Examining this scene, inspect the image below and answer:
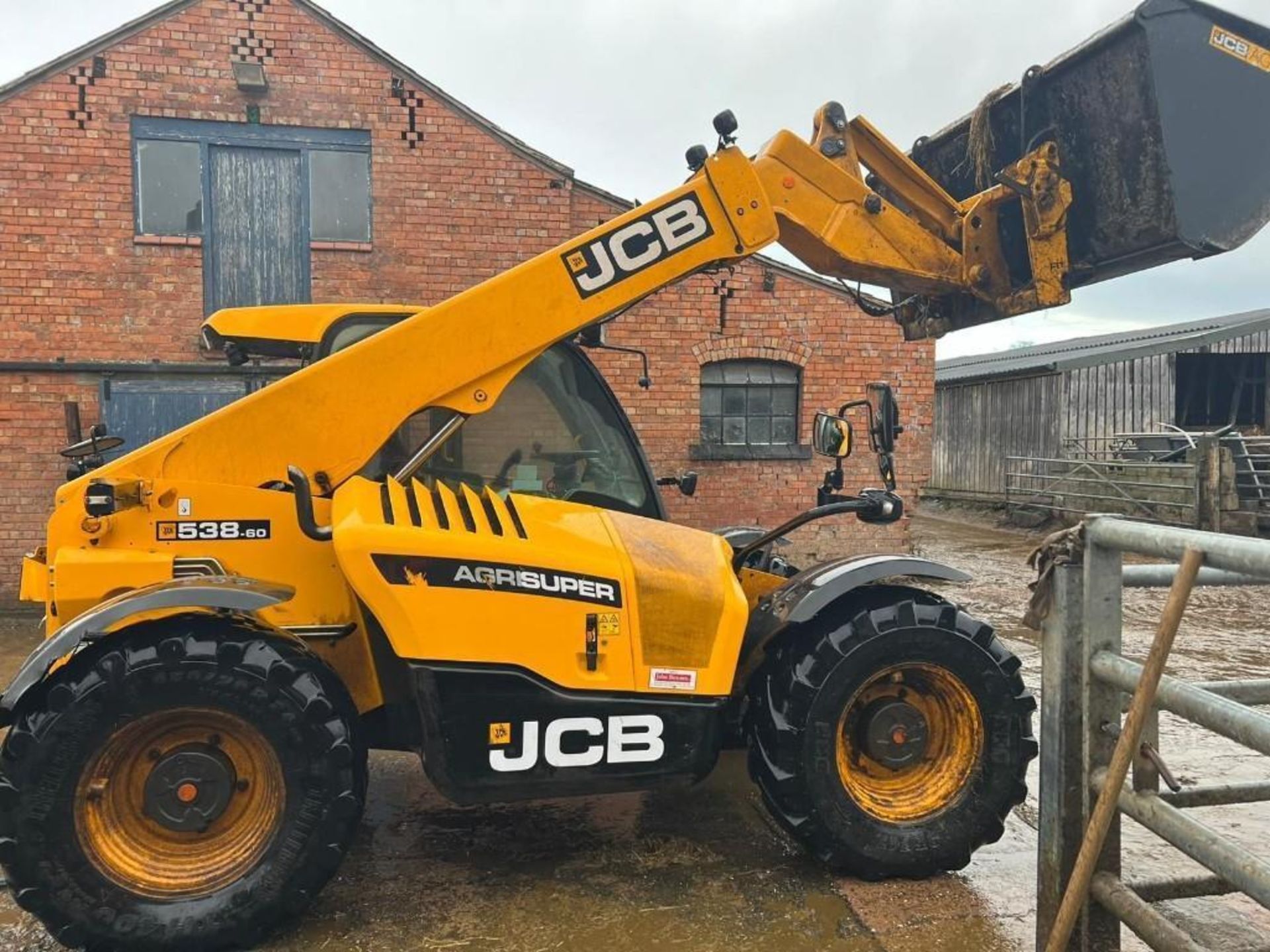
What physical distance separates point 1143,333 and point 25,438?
26152 millimetres

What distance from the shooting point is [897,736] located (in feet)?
10.6

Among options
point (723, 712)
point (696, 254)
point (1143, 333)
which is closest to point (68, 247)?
point (696, 254)

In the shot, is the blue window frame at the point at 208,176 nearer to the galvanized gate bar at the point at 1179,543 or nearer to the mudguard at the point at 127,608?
the mudguard at the point at 127,608

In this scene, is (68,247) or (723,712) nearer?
(723,712)

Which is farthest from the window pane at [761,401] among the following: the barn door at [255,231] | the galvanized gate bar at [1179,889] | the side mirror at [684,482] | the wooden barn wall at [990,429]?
the wooden barn wall at [990,429]

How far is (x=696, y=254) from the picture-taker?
339cm

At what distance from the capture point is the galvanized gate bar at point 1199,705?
5.93 feet

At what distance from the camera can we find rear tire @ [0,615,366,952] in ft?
8.46

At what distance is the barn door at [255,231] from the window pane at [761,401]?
4632mm

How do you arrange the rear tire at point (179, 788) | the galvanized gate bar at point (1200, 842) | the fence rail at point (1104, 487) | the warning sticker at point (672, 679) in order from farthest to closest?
the fence rail at point (1104, 487), the warning sticker at point (672, 679), the rear tire at point (179, 788), the galvanized gate bar at point (1200, 842)

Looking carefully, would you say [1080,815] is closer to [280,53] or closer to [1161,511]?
[280,53]

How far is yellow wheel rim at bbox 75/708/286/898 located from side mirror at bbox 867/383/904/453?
→ 2468 millimetres

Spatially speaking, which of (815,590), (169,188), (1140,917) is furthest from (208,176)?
(1140,917)

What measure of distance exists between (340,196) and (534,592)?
6.81 meters
